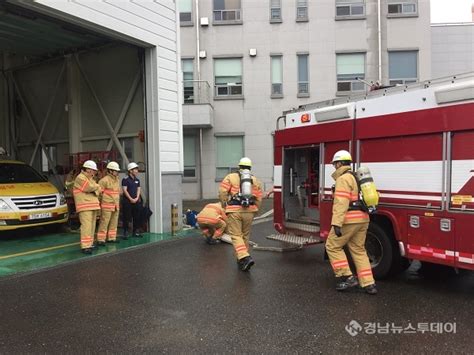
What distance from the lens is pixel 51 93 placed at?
13.8m

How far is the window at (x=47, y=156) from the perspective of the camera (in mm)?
13953

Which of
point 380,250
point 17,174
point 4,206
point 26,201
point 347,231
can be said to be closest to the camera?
point 347,231

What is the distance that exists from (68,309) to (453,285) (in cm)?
488

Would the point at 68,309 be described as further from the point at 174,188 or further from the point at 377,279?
the point at 174,188

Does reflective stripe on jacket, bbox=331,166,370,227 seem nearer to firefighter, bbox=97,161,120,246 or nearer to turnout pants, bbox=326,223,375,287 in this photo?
turnout pants, bbox=326,223,375,287

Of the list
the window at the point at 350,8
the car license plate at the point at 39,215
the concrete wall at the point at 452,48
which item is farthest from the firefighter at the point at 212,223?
the concrete wall at the point at 452,48

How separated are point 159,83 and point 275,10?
37.2 feet

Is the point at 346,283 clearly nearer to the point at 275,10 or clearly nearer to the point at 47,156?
the point at 47,156

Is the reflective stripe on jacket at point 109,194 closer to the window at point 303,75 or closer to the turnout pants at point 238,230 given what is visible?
the turnout pants at point 238,230

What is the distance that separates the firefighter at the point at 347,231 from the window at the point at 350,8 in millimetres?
16079

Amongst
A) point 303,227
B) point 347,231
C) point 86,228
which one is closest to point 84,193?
point 86,228

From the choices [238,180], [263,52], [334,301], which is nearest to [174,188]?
[238,180]

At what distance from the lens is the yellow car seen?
31.1 ft

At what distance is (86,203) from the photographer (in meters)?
8.63
